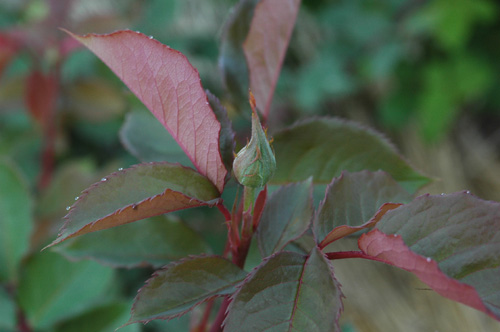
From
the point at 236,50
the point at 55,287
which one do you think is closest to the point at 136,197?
the point at 236,50

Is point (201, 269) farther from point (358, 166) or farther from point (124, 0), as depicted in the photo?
point (124, 0)

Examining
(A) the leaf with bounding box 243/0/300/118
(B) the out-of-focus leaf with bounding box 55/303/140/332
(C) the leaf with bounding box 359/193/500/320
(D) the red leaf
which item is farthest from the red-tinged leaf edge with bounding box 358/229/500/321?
(D) the red leaf

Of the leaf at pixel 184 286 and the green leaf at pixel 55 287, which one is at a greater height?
the leaf at pixel 184 286

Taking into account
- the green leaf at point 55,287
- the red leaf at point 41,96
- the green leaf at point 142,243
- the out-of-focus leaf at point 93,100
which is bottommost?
the green leaf at point 55,287

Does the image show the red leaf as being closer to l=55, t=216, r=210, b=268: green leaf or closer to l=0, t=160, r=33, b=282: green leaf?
l=0, t=160, r=33, b=282: green leaf

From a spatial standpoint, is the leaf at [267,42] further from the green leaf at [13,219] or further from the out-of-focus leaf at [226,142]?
the green leaf at [13,219]

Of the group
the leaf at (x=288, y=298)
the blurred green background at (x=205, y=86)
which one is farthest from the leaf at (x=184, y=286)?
the blurred green background at (x=205, y=86)

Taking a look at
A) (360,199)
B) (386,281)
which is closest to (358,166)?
(360,199)

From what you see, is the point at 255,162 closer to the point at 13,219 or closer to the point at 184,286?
the point at 184,286
